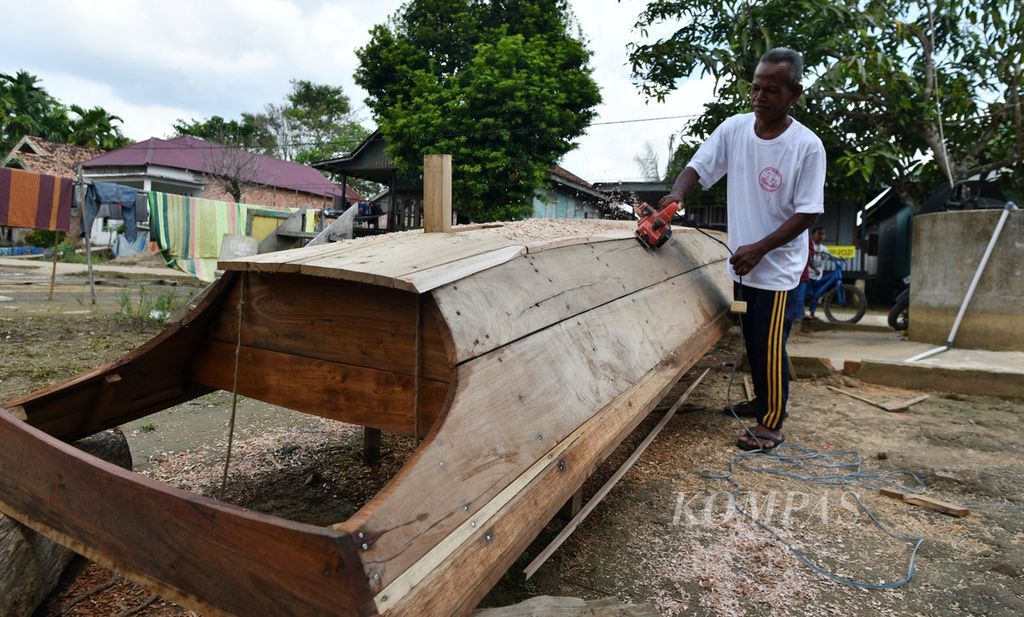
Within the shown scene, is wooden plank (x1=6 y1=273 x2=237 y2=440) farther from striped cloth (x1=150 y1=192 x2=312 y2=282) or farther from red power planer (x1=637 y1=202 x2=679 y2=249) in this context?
striped cloth (x1=150 y1=192 x2=312 y2=282)

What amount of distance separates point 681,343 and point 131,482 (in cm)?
220

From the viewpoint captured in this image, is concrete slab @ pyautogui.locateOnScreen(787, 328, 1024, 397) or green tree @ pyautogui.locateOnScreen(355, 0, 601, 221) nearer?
concrete slab @ pyautogui.locateOnScreen(787, 328, 1024, 397)

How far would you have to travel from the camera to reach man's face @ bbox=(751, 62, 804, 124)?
2912mm

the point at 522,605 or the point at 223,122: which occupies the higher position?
the point at 223,122

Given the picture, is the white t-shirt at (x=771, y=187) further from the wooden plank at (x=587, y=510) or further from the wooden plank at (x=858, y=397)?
the wooden plank at (x=858, y=397)

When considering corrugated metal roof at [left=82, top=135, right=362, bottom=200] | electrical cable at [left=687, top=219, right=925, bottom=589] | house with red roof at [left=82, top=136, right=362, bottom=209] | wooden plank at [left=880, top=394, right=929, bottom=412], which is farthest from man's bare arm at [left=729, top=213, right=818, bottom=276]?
corrugated metal roof at [left=82, top=135, right=362, bottom=200]

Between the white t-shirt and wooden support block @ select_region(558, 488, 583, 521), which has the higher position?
the white t-shirt

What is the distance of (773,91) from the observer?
116 inches

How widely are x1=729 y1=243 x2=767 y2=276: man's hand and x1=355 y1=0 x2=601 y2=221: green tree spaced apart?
11563mm

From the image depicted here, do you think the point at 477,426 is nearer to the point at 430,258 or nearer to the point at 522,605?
the point at 522,605

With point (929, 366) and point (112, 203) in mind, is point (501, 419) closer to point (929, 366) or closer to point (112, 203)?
point (929, 366)

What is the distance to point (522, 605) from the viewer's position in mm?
1412

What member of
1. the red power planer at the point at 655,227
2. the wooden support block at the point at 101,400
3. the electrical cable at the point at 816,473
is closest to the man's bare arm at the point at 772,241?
the electrical cable at the point at 816,473

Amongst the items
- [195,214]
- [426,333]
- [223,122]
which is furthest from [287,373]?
[223,122]
